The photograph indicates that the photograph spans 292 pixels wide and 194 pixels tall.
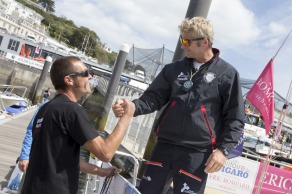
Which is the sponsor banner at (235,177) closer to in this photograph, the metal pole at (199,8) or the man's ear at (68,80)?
the metal pole at (199,8)

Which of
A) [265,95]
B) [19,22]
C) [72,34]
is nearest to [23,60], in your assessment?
[265,95]

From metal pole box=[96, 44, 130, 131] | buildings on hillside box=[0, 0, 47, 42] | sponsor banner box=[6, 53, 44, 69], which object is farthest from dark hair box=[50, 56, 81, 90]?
buildings on hillside box=[0, 0, 47, 42]

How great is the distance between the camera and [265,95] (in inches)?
277

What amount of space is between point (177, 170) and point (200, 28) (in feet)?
3.42

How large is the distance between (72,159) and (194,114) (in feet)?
2.96

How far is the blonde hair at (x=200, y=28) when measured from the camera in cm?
273

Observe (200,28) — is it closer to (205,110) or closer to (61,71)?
(205,110)

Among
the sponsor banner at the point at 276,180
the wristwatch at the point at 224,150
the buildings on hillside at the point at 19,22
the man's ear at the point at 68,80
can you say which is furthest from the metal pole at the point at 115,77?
the buildings on hillside at the point at 19,22

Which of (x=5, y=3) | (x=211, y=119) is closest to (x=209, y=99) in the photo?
(x=211, y=119)

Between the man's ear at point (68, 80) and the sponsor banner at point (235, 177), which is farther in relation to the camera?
the sponsor banner at point (235, 177)

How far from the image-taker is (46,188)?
2.28 meters

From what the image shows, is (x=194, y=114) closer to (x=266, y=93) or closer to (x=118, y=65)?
(x=266, y=93)

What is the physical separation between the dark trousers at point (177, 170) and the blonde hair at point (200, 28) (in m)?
0.84

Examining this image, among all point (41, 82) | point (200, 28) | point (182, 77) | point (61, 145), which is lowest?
point (41, 82)
